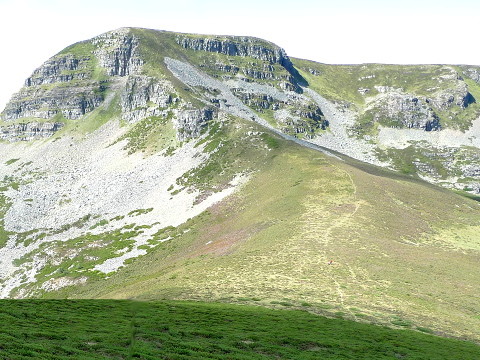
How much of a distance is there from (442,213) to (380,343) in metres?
73.1

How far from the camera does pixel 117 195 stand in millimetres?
138500

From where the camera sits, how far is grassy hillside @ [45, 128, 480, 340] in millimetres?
45844

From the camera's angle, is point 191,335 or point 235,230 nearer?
point 191,335

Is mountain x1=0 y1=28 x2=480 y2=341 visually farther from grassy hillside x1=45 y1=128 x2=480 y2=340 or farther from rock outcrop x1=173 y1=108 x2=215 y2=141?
rock outcrop x1=173 y1=108 x2=215 y2=141

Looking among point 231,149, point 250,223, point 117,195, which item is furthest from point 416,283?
point 117,195

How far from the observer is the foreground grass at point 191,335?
81.1 ft

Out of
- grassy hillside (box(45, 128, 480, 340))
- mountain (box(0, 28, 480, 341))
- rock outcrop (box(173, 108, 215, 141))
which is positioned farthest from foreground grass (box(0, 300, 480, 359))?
rock outcrop (box(173, 108, 215, 141))

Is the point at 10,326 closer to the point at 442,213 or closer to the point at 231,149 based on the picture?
the point at 442,213

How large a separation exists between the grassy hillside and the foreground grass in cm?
537

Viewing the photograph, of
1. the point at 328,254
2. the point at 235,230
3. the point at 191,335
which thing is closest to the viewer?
the point at 191,335

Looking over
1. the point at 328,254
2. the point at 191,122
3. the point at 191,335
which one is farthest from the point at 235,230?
the point at 191,122

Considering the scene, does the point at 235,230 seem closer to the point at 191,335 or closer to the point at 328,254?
the point at 328,254

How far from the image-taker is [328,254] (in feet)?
201

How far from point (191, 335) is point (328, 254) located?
35.9 metres
